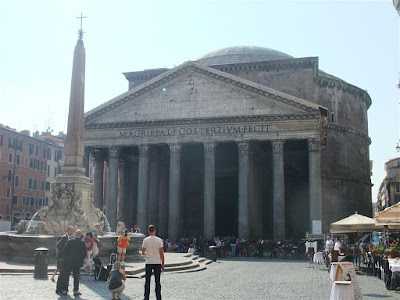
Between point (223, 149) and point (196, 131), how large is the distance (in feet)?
19.6

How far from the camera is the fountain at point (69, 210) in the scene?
12.3m

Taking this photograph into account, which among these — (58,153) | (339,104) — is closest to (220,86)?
(339,104)

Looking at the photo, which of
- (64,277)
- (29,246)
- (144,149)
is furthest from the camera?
(144,149)

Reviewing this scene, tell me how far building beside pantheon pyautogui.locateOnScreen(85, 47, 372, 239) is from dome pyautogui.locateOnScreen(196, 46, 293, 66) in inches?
179

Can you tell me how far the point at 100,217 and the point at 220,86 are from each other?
16228mm

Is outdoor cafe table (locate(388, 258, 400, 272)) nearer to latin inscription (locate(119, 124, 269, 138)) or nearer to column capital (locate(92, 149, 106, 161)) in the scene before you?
latin inscription (locate(119, 124, 269, 138))

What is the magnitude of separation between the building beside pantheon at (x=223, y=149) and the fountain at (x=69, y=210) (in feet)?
48.1

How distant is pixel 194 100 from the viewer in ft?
94.2

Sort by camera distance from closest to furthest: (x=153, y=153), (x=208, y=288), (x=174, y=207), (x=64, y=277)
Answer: (x=64, y=277), (x=208, y=288), (x=174, y=207), (x=153, y=153)

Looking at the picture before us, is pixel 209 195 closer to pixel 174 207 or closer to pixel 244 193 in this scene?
pixel 244 193

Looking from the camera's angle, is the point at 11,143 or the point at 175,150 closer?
the point at 175,150

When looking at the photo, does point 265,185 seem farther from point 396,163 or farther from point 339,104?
point 396,163

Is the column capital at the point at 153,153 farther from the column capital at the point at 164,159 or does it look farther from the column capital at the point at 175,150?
the column capital at the point at 175,150

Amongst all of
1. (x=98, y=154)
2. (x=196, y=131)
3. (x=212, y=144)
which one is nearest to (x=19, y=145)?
(x=98, y=154)
